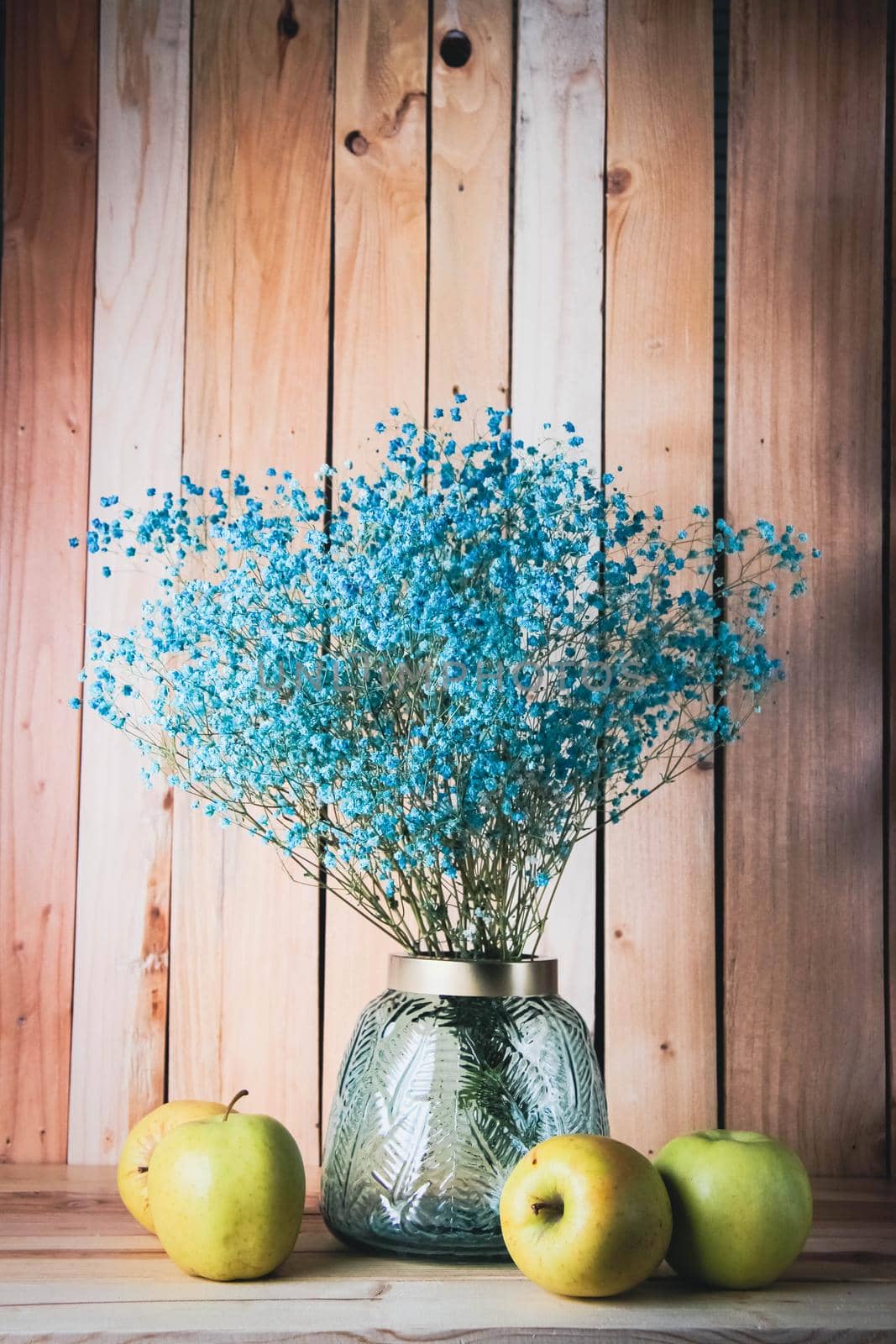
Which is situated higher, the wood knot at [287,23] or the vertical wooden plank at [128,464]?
the wood knot at [287,23]

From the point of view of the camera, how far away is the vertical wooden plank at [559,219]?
1.45m

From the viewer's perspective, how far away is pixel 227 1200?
3.08 ft

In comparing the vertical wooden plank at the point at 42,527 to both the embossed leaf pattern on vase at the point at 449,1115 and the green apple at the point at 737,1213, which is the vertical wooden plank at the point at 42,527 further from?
the green apple at the point at 737,1213

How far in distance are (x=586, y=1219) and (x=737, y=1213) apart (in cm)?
13

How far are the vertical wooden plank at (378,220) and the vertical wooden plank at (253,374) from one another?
0.08ft

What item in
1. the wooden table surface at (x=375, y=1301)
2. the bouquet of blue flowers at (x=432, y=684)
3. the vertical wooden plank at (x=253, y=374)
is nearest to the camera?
the wooden table surface at (x=375, y=1301)

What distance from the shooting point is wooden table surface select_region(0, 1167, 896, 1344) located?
876 mm

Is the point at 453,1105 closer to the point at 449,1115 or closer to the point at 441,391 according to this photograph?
the point at 449,1115

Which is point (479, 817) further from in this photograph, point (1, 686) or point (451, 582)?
point (1, 686)

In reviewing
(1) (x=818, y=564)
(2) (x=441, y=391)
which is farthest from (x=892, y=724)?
(2) (x=441, y=391)

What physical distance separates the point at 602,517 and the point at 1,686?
2.46 ft

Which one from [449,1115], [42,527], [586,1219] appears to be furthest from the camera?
[42,527]

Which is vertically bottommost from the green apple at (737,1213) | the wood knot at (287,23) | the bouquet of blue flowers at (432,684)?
the green apple at (737,1213)

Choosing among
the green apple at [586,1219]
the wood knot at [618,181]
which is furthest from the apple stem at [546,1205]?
the wood knot at [618,181]
